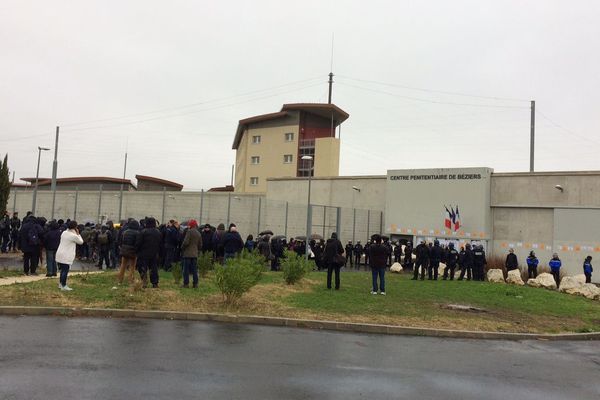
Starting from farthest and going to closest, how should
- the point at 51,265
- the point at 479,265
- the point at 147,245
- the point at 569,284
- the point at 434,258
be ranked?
the point at 479,265, the point at 434,258, the point at 569,284, the point at 51,265, the point at 147,245

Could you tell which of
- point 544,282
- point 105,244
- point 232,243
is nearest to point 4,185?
point 105,244

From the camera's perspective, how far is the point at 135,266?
520 inches

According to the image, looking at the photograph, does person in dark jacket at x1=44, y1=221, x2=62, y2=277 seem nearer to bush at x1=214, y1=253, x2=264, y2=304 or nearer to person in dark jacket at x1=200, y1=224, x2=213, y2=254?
person in dark jacket at x1=200, y1=224, x2=213, y2=254

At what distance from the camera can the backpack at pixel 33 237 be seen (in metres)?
14.3

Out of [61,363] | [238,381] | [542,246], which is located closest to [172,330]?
[61,363]

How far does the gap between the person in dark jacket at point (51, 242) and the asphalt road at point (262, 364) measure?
5.01 m

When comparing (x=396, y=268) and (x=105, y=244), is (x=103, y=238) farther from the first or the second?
(x=396, y=268)

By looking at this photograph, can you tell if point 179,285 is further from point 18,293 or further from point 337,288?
point 337,288

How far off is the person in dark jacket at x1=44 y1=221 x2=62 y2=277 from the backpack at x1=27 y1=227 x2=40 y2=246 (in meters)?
0.31

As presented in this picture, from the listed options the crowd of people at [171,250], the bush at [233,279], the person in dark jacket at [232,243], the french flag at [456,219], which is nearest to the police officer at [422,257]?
the crowd of people at [171,250]

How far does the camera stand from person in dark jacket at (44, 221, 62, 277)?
1410 cm

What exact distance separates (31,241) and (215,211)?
53.3 feet

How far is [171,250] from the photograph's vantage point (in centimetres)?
1648

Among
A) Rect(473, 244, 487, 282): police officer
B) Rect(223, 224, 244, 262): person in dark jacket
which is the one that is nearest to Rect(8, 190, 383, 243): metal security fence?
Rect(473, 244, 487, 282): police officer
